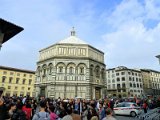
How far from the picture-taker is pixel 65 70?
110ft

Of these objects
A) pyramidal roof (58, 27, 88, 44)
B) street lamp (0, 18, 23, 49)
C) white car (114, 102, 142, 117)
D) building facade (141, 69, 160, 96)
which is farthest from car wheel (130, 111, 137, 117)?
building facade (141, 69, 160, 96)

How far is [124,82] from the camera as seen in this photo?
67188 mm

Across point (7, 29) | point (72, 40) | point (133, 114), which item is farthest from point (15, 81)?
point (7, 29)

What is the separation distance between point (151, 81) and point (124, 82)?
15642mm

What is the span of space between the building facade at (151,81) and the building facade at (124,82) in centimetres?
250

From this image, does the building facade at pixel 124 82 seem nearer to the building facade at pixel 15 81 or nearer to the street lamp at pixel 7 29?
the building facade at pixel 15 81

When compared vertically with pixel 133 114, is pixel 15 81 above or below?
above

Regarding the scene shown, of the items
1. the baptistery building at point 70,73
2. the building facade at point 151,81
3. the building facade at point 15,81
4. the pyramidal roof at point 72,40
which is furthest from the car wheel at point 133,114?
the building facade at point 151,81

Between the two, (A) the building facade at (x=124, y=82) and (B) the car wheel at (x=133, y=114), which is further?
(A) the building facade at (x=124, y=82)

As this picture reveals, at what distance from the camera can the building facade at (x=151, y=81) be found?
240 ft

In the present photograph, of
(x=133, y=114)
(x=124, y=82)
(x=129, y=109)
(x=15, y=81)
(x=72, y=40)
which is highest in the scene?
(x=72, y=40)

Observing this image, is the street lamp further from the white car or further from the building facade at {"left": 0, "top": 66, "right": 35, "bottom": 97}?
the building facade at {"left": 0, "top": 66, "right": 35, "bottom": 97}

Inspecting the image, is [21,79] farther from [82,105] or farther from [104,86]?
[82,105]

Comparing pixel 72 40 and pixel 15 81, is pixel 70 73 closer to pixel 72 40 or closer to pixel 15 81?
pixel 72 40
